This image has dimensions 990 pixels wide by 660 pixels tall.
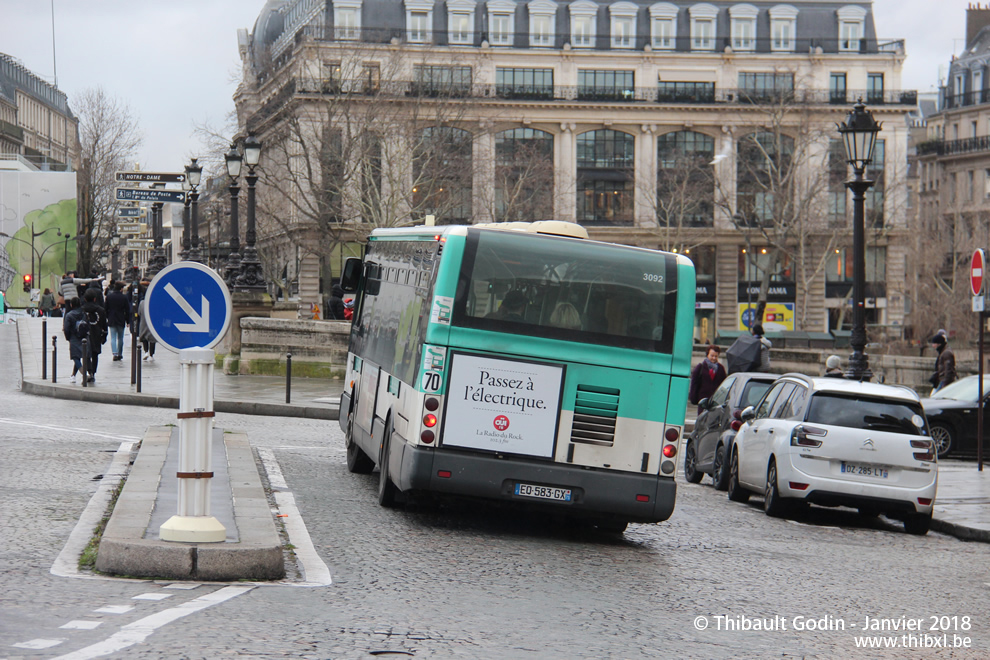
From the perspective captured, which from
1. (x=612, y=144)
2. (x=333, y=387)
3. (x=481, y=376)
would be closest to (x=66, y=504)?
(x=481, y=376)

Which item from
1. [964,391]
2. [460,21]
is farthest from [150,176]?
[460,21]

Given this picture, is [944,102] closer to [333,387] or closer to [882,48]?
[882,48]

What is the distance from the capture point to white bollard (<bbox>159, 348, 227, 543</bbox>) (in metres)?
8.19

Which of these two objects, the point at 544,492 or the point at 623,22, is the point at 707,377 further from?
the point at 623,22

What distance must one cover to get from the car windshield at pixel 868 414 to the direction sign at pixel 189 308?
24.1ft

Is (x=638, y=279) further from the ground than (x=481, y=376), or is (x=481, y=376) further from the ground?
(x=638, y=279)

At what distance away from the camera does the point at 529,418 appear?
10719mm

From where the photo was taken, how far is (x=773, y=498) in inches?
551

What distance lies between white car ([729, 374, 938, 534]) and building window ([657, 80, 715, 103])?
68332 mm

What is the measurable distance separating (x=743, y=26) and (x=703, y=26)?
259cm

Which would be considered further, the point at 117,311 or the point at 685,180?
the point at 685,180

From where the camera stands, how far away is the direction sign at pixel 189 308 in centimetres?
848

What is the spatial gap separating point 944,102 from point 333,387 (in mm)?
86920

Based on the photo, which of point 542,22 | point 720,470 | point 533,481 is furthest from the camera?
point 542,22
